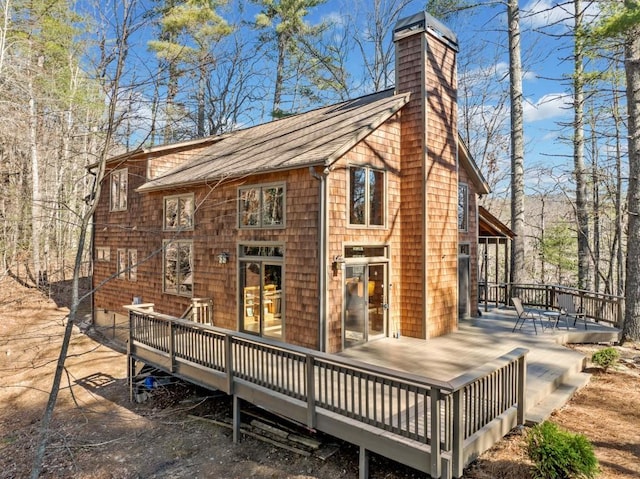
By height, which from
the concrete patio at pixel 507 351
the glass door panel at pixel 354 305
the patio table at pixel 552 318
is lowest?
the concrete patio at pixel 507 351

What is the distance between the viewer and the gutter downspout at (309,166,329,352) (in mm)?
7383

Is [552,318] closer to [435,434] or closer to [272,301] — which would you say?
[272,301]

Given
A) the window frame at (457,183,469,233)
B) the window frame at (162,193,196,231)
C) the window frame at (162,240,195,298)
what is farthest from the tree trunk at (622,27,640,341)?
the window frame at (162,240,195,298)

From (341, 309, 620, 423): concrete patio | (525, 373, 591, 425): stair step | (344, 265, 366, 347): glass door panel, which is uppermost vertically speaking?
(344, 265, 366, 347): glass door panel

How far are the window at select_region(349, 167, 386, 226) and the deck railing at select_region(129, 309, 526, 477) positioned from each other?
3.47 m

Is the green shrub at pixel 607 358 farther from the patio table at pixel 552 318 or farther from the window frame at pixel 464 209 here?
the window frame at pixel 464 209

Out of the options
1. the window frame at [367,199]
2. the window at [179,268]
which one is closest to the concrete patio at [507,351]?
the window frame at [367,199]

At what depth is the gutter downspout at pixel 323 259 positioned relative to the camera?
7383 millimetres

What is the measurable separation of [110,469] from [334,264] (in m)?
5.06

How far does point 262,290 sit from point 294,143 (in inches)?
143

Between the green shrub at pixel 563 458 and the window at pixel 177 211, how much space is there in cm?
916

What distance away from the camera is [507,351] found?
7566 mm

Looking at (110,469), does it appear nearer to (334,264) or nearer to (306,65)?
(334,264)

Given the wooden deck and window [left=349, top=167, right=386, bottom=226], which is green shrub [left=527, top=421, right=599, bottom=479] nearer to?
the wooden deck
